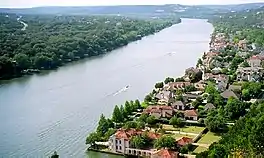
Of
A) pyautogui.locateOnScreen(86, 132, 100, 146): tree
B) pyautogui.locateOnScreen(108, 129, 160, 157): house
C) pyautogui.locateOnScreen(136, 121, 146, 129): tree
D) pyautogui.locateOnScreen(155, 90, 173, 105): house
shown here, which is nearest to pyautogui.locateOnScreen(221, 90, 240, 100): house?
pyautogui.locateOnScreen(155, 90, 173, 105): house

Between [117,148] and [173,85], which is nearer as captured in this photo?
[117,148]

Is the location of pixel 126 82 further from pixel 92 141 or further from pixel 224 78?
pixel 92 141

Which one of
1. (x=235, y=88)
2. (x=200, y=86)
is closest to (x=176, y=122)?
(x=235, y=88)

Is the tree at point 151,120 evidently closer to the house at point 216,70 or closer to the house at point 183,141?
the house at point 183,141

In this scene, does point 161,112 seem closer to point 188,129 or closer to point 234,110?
point 188,129

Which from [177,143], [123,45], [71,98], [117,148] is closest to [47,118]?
[71,98]

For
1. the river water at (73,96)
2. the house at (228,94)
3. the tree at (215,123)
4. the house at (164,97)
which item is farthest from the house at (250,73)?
the tree at (215,123)

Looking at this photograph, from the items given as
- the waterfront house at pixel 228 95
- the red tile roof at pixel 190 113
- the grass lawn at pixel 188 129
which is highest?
the waterfront house at pixel 228 95

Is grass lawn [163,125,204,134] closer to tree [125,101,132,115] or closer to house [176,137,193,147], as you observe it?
house [176,137,193,147]
